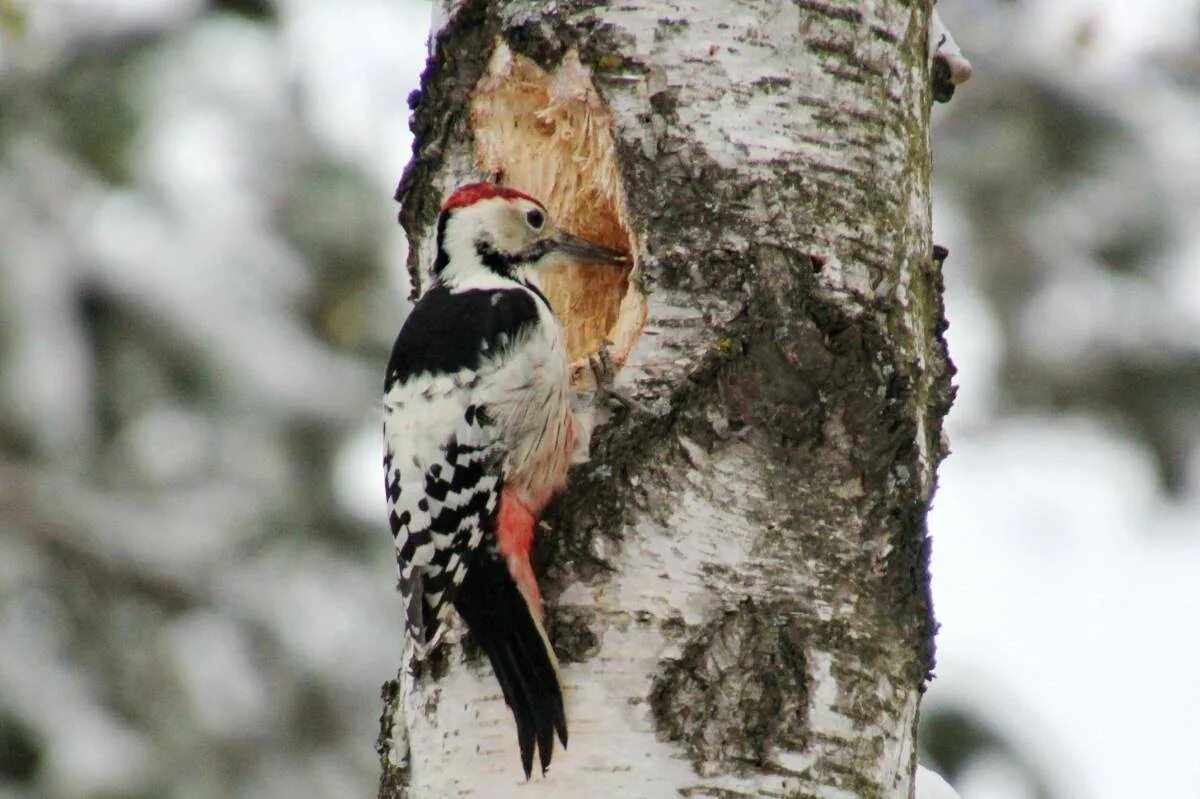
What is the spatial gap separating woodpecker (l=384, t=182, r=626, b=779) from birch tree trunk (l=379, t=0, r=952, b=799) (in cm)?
7

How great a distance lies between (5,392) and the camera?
23.7ft

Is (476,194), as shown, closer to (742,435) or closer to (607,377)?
(607,377)

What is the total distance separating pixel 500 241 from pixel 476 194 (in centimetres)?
40

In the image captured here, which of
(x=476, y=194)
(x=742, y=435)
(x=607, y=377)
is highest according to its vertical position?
(x=476, y=194)

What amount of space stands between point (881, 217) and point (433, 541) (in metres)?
1.04

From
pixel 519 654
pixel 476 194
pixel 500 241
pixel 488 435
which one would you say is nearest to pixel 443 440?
pixel 488 435

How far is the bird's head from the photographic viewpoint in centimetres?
356

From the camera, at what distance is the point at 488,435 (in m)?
3.55

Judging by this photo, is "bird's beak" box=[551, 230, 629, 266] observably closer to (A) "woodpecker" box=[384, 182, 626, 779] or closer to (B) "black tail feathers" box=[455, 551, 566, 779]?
(A) "woodpecker" box=[384, 182, 626, 779]

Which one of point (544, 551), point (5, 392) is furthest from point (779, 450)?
point (5, 392)

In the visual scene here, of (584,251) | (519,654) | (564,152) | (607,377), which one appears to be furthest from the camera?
(584,251)

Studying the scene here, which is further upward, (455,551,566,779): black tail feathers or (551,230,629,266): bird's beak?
(551,230,629,266): bird's beak

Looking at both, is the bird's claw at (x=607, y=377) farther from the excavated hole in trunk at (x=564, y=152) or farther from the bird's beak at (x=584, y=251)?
the bird's beak at (x=584, y=251)

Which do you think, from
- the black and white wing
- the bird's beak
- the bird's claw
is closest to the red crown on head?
the bird's beak
